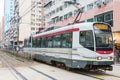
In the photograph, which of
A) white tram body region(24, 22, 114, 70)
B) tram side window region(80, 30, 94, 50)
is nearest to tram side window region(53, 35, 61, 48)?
white tram body region(24, 22, 114, 70)

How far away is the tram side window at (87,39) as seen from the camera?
15406mm

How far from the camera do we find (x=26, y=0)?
111 m

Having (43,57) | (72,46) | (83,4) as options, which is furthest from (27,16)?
(72,46)

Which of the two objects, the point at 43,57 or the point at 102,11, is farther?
the point at 102,11

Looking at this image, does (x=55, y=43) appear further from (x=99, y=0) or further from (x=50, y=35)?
(x=99, y=0)

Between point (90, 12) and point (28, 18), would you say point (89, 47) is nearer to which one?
point (90, 12)

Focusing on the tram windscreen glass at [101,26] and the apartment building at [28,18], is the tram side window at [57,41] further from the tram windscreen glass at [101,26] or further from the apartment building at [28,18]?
the apartment building at [28,18]

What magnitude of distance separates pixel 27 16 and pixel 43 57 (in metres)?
89.3

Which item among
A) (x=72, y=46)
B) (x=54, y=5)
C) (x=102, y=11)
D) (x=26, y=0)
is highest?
(x=26, y=0)

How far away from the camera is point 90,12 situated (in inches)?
1640

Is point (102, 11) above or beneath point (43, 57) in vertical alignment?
above

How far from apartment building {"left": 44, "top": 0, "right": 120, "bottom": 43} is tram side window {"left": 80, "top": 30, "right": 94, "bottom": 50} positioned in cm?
818

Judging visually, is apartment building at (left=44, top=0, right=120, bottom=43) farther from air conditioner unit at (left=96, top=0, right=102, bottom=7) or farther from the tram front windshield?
the tram front windshield

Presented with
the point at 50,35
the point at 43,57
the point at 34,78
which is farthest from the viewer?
the point at 43,57
